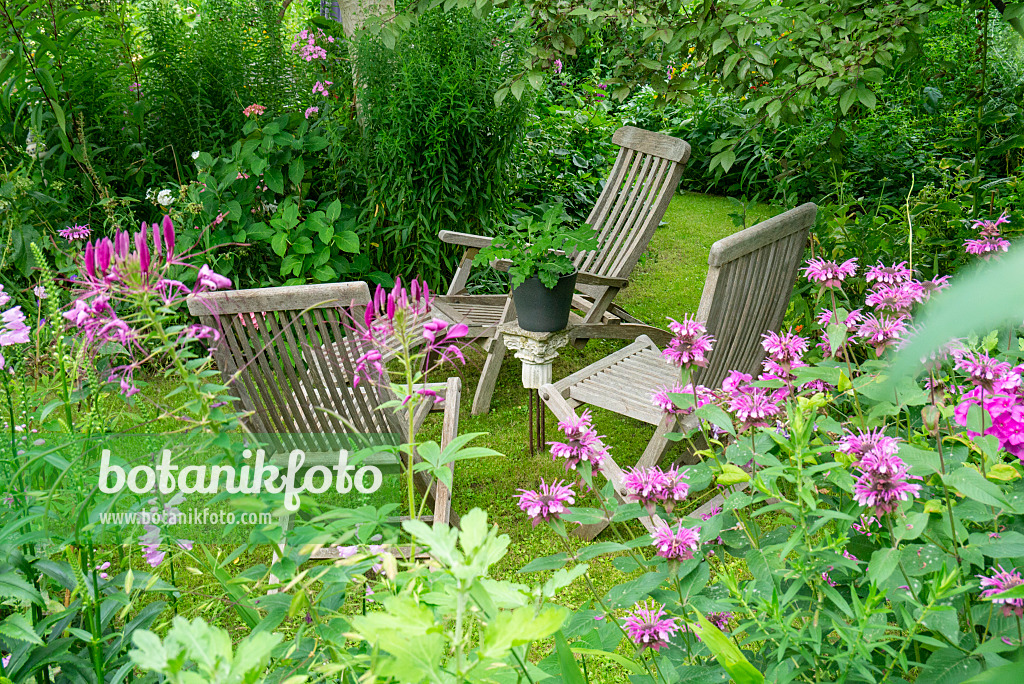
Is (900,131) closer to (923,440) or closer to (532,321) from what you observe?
(532,321)

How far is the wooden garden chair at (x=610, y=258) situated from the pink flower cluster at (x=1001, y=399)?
7.93 ft

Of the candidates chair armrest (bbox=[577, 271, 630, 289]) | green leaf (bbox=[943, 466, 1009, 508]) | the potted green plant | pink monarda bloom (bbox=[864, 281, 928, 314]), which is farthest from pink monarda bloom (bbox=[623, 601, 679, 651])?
chair armrest (bbox=[577, 271, 630, 289])

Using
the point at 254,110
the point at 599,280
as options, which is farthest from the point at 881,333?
the point at 254,110

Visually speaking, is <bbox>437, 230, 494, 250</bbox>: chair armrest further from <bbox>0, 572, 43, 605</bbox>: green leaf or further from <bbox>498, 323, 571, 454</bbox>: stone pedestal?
<bbox>0, 572, 43, 605</bbox>: green leaf

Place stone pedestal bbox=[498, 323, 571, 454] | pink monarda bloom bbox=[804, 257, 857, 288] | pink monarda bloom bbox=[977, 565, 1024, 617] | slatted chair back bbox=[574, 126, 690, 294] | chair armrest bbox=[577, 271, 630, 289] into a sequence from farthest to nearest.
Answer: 1. slatted chair back bbox=[574, 126, 690, 294]
2. chair armrest bbox=[577, 271, 630, 289]
3. stone pedestal bbox=[498, 323, 571, 454]
4. pink monarda bloom bbox=[804, 257, 857, 288]
5. pink monarda bloom bbox=[977, 565, 1024, 617]

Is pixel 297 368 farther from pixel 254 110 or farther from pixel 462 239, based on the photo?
pixel 254 110

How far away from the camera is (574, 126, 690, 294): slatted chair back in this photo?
13.5 feet

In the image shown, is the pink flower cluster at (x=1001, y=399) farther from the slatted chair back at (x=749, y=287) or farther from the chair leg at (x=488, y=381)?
the chair leg at (x=488, y=381)

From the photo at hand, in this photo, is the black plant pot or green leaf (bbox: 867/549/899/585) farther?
the black plant pot

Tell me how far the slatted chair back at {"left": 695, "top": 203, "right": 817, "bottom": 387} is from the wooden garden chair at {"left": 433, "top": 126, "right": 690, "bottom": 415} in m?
0.81

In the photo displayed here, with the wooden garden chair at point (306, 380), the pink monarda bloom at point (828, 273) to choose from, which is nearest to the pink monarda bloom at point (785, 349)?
the pink monarda bloom at point (828, 273)

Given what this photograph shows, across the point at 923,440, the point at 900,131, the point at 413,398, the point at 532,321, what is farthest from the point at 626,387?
the point at 900,131

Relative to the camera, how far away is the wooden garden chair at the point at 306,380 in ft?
7.29

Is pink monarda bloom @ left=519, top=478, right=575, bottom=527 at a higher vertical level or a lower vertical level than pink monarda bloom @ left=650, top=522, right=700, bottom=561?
lower
